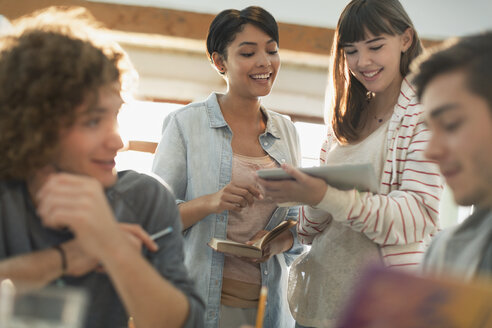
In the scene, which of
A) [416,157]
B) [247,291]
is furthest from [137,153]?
[416,157]

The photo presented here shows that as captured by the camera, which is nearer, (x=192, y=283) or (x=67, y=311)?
(x=67, y=311)

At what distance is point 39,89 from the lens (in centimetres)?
107

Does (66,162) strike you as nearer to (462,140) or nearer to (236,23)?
(462,140)

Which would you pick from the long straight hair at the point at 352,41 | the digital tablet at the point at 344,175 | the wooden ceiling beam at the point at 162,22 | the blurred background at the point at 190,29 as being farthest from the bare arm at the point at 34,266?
the wooden ceiling beam at the point at 162,22

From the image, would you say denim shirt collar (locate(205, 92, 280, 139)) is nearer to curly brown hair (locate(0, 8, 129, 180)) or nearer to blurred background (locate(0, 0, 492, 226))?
curly brown hair (locate(0, 8, 129, 180))

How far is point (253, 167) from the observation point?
2.04 meters

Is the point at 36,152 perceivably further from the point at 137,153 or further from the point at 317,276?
the point at 137,153

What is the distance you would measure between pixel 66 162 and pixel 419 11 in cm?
413

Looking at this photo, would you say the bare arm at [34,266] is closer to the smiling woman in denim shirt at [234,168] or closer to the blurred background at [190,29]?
the smiling woman in denim shirt at [234,168]

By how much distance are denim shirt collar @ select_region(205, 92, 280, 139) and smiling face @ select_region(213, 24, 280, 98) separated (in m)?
0.11

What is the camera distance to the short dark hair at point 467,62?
91 cm

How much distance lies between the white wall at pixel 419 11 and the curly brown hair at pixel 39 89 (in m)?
3.58

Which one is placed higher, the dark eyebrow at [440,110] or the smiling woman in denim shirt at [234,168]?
the dark eyebrow at [440,110]

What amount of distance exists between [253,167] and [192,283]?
2.88 feet
